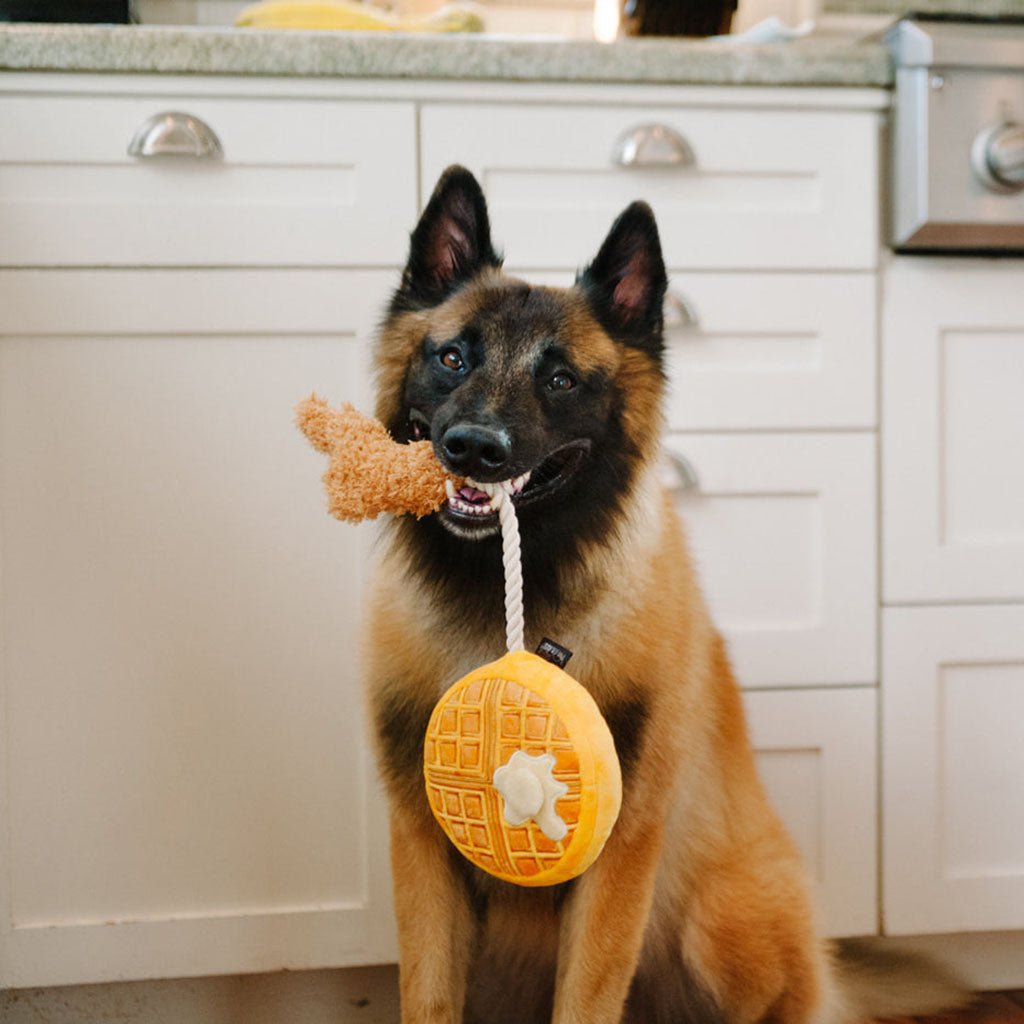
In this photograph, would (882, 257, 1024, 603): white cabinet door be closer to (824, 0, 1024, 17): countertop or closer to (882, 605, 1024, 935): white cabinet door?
(882, 605, 1024, 935): white cabinet door

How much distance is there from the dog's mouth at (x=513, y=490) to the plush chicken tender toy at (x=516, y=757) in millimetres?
54

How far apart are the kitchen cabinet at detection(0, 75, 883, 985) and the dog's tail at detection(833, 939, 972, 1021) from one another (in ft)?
1.14

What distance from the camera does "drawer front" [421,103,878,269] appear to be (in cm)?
151

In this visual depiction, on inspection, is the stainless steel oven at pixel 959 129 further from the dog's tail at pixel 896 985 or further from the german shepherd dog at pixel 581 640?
the dog's tail at pixel 896 985

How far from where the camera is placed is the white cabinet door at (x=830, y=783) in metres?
1.58

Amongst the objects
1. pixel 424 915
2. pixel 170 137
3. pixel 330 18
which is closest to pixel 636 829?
pixel 424 915

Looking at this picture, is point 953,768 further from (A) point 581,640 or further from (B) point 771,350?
(A) point 581,640

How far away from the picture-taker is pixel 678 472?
1.55 m

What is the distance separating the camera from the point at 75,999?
1.57m

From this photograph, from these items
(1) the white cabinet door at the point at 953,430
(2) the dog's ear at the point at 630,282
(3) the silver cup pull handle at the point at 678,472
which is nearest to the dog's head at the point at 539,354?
(2) the dog's ear at the point at 630,282

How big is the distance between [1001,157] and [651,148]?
1.60ft

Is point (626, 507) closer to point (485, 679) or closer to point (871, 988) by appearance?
point (485, 679)

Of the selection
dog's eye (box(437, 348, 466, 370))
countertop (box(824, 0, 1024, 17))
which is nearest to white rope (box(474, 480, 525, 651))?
dog's eye (box(437, 348, 466, 370))

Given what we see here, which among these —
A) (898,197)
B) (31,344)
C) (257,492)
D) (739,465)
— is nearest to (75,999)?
(257,492)
